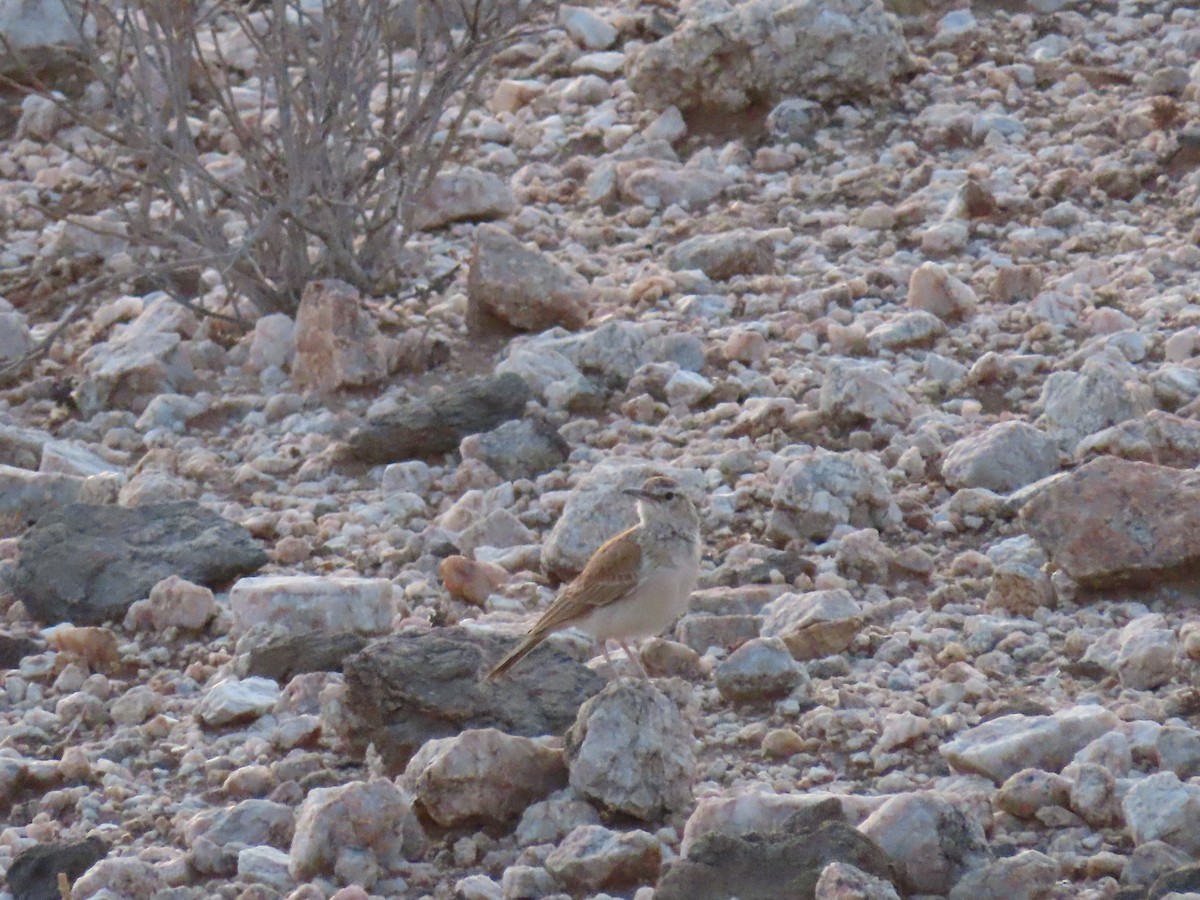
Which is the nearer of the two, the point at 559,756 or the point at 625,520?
the point at 559,756

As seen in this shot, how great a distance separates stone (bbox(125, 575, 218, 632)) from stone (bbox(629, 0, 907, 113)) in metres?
4.51

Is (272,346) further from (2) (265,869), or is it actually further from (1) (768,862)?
(1) (768,862)

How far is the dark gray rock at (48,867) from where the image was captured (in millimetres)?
4574

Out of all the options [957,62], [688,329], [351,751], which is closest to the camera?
[351,751]

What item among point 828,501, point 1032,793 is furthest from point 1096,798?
point 828,501

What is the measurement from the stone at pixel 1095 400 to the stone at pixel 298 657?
8.58 feet

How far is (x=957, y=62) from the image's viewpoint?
966 centimetres

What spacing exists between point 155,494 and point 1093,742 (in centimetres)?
394

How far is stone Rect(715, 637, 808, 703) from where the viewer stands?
17.0 feet

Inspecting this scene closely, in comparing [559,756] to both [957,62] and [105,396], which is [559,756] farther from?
[957,62]

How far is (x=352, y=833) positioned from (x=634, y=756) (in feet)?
2.34

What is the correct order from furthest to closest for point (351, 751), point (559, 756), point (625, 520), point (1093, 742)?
point (625, 520)
point (351, 751)
point (559, 756)
point (1093, 742)

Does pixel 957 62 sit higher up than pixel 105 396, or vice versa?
pixel 957 62

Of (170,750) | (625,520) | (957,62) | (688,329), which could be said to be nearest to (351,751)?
(170,750)
